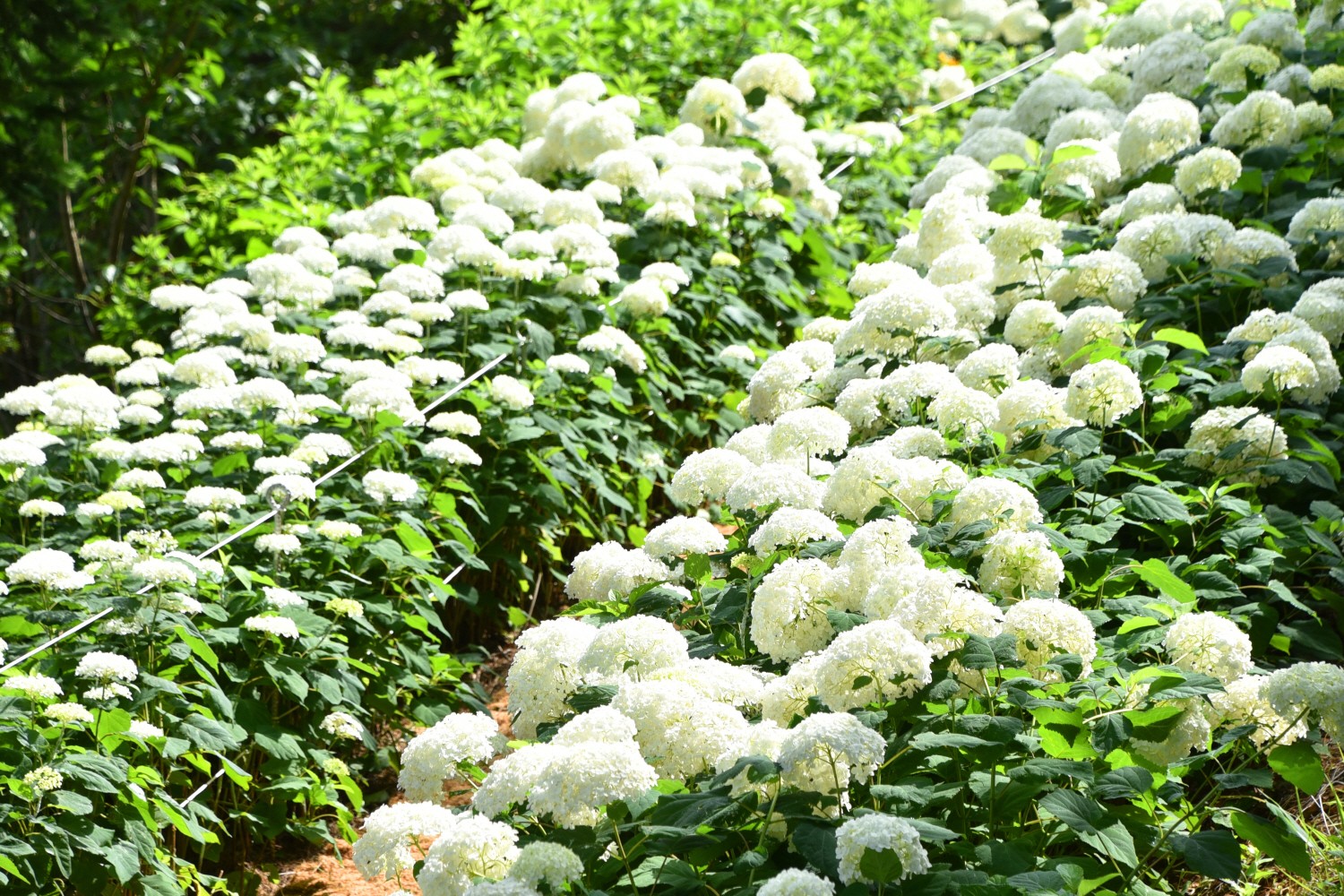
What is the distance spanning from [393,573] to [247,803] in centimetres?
86

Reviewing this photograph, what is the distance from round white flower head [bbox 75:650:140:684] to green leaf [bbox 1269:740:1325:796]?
258 centimetres

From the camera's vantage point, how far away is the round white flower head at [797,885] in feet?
6.75

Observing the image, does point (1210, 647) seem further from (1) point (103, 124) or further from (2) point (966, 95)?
(1) point (103, 124)

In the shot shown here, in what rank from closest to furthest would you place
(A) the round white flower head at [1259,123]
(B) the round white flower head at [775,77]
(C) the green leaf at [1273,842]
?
(C) the green leaf at [1273,842] → (A) the round white flower head at [1259,123] → (B) the round white flower head at [775,77]

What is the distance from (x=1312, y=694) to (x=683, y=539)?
4.81 feet

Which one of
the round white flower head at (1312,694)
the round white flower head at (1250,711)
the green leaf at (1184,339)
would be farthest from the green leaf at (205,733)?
the green leaf at (1184,339)

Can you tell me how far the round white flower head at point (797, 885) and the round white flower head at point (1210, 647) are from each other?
1.06 metres

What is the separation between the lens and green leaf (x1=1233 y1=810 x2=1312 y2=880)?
8.00 ft

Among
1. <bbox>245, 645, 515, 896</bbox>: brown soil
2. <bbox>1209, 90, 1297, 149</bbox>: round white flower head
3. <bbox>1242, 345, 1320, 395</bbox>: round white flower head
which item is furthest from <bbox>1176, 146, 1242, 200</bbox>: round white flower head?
<bbox>245, 645, 515, 896</bbox>: brown soil

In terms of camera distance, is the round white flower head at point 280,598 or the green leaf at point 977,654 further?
the round white flower head at point 280,598

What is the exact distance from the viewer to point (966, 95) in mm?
9227

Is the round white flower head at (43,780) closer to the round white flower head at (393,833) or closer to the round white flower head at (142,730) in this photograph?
the round white flower head at (142,730)

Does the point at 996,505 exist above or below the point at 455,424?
below

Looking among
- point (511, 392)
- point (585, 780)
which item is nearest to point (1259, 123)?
point (511, 392)
